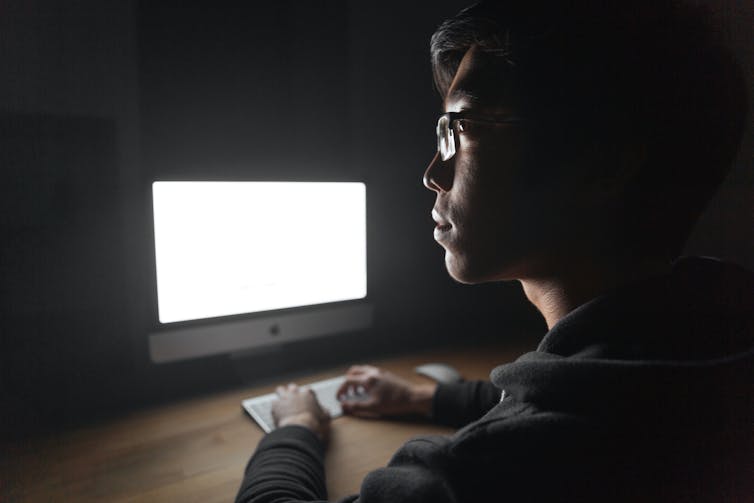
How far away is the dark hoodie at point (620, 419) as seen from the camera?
42cm

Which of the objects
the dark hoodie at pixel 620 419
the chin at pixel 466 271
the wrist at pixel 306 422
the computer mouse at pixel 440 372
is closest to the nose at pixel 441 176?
the chin at pixel 466 271

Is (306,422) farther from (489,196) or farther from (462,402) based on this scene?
(489,196)

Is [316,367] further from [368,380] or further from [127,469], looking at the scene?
[127,469]

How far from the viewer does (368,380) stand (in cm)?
108

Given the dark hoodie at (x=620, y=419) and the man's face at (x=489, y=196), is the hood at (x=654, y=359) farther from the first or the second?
the man's face at (x=489, y=196)

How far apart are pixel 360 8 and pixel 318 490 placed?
1.30 meters

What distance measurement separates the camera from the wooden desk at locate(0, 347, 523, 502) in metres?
0.76

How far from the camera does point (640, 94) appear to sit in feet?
1.82

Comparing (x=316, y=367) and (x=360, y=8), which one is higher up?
(x=360, y=8)

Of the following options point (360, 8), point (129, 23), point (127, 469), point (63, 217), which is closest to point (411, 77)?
point (360, 8)

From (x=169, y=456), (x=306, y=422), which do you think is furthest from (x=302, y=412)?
(x=169, y=456)

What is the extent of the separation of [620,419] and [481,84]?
0.44 m

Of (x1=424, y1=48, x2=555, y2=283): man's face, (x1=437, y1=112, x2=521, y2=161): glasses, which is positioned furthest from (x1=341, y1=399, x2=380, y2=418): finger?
(x1=437, y1=112, x2=521, y2=161): glasses

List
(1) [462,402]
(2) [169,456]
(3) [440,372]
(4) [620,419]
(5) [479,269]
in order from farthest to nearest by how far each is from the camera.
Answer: (3) [440,372] → (1) [462,402] → (2) [169,456] → (5) [479,269] → (4) [620,419]
